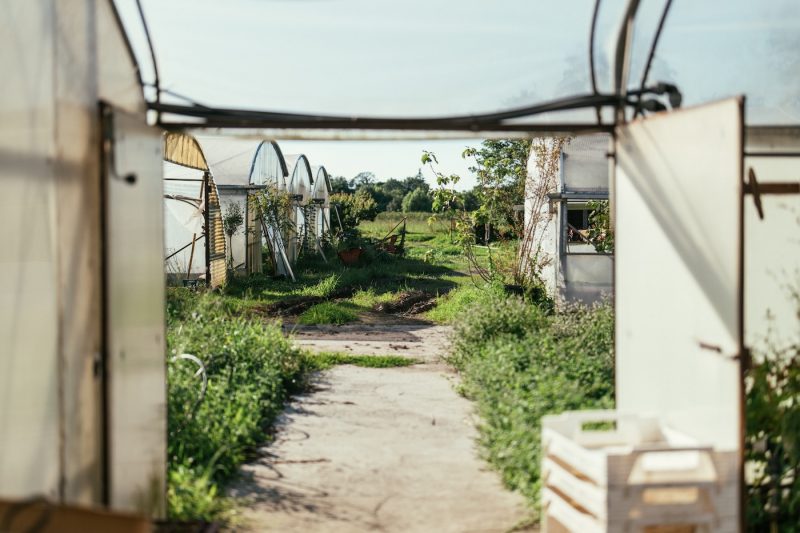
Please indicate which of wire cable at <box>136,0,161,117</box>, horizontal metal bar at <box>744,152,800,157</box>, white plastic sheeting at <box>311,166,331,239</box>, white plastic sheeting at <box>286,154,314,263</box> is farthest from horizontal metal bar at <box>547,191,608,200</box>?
white plastic sheeting at <box>311,166,331,239</box>

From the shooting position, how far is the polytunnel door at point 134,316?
4.02 metres

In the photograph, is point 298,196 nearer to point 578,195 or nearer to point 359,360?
point 578,195

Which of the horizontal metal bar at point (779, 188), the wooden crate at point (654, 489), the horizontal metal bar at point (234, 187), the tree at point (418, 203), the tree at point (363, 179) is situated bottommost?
the wooden crate at point (654, 489)

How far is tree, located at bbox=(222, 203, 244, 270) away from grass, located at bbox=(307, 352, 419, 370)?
26.7ft

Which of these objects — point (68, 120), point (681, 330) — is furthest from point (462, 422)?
point (68, 120)

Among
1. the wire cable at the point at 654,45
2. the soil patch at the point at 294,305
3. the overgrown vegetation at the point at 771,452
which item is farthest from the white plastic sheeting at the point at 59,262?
the soil patch at the point at 294,305

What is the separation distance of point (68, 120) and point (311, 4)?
80.6 inches

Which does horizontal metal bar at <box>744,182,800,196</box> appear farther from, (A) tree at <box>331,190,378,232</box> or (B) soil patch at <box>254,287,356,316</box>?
(A) tree at <box>331,190,378,232</box>

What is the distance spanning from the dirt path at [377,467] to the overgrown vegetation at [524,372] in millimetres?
211

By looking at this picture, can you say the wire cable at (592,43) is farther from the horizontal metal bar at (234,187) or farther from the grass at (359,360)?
the horizontal metal bar at (234,187)

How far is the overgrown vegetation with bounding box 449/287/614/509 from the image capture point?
19.8ft

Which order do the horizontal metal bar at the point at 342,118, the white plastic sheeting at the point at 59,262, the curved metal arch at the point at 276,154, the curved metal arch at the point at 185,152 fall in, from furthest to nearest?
the curved metal arch at the point at 276,154
the curved metal arch at the point at 185,152
the horizontal metal bar at the point at 342,118
the white plastic sheeting at the point at 59,262

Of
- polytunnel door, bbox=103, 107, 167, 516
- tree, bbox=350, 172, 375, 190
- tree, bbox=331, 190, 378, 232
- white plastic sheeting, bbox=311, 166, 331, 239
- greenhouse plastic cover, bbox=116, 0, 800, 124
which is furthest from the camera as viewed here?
tree, bbox=350, 172, 375, 190

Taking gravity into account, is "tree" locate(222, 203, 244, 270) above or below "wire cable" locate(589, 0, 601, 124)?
below
